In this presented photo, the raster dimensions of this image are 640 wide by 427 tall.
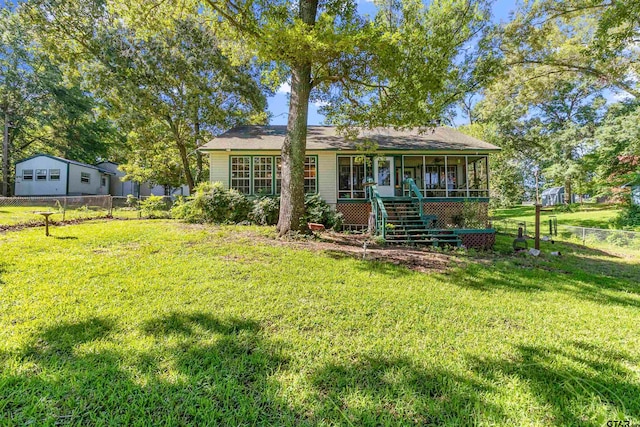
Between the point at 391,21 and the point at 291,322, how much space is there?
14147mm

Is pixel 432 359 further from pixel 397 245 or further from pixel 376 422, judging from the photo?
pixel 397 245

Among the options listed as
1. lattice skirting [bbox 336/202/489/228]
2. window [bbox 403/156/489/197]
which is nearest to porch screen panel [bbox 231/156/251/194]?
lattice skirting [bbox 336/202/489/228]

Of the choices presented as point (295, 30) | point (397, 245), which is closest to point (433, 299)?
point (397, 245)

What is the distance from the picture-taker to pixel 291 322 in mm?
3393

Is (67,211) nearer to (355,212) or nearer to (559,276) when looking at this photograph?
(355,212)

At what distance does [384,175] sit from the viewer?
1407 centimetres

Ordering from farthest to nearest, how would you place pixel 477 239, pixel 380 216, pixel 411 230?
pixel 380 216, pixel 477 239, pixel 411 230

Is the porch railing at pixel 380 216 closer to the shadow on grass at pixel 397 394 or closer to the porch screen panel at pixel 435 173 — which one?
the porch screen panel at pixel 435 173

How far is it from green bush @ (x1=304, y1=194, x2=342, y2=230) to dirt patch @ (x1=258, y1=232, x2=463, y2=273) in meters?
2.13

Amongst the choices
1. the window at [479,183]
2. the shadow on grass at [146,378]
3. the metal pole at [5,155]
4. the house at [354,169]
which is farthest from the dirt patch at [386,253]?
the metal pole at [5,155]

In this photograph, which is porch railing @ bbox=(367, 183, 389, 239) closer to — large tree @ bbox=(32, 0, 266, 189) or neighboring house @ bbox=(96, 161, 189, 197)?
large tree @ bbox=(32, 0, 266, 189)

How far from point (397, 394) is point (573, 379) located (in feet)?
5.37

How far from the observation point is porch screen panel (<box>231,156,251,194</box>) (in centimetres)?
1330

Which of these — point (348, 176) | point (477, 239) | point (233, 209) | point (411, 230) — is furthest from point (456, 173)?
point (233, 209)
